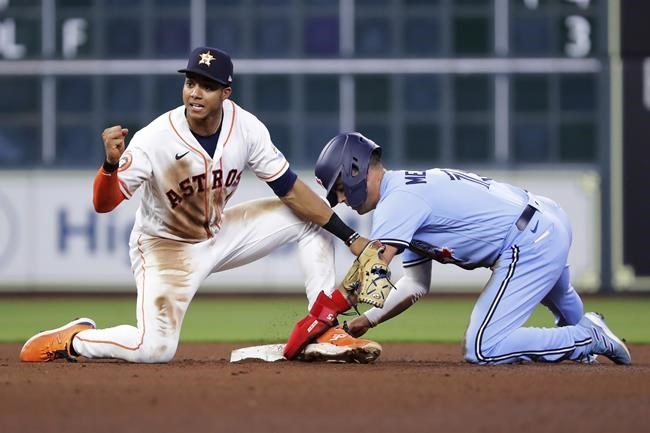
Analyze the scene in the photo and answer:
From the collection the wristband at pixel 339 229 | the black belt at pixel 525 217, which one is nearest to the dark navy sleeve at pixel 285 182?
the wristband at pixel 339 229

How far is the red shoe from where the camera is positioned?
22.5 feet

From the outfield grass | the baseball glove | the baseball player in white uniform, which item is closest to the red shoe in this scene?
the baseball player in white uniform

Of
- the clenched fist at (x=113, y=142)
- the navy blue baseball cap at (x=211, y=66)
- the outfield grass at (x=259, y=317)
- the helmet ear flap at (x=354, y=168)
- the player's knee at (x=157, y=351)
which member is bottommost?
the outfield grass at (x=259, y=317)

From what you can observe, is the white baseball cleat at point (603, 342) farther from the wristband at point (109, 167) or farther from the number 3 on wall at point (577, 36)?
the number 3 on wall at point (577, 36)

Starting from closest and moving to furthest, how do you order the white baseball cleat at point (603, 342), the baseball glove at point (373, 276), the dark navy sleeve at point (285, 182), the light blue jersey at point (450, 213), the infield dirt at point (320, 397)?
the infield dirt at point (320, 397)
the baseball glove at point (373, 276)
the light blue jersey at point (450, 213)
the white baseball cleat at point (603, 342)
the dark navy sleeve at point (285, 182)

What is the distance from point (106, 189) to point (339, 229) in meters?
1.21

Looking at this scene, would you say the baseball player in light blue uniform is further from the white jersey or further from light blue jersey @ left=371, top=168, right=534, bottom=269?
the white jersey

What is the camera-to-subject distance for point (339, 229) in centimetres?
702

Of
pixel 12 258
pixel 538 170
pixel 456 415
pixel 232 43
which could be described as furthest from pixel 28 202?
pixel 456 415

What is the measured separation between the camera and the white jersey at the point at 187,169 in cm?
690

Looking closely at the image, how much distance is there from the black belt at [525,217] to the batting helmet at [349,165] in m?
0.82

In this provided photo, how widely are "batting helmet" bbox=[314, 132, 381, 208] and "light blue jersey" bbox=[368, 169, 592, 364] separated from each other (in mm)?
126

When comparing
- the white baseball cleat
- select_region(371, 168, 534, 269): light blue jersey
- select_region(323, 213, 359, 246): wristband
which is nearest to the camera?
select_region(371, 168, 534, 269): light blue jersey

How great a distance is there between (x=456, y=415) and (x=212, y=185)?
2336 millimetres
